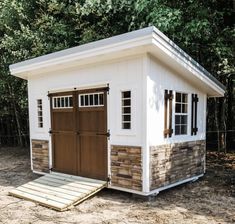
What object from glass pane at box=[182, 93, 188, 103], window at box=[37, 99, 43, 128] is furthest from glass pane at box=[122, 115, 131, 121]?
window at box=[37, 99, 43, 128]

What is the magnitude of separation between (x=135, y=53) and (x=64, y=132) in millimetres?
2411

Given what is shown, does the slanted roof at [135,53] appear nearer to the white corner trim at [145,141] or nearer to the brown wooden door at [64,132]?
the white corner trim at [145,141]

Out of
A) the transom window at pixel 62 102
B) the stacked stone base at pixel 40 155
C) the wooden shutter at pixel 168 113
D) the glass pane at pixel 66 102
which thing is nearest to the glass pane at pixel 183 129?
the wooden shutter at pixel 168 113

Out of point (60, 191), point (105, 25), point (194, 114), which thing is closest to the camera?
point (60, 191)

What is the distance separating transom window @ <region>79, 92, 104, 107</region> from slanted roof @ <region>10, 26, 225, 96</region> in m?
0.62

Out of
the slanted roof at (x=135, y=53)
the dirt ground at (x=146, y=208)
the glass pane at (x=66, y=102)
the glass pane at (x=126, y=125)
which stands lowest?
the dirt ground at (x=146, y=208)

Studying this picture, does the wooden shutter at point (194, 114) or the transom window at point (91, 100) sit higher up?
the transom window at point (91, 100)

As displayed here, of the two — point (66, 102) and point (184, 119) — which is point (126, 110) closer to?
point (184, 119)

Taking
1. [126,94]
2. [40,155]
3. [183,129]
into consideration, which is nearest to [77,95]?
[126,94]

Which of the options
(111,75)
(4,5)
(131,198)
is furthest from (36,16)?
(131,198)

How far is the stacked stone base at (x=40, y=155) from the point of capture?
253 inches

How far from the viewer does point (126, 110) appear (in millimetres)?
4918

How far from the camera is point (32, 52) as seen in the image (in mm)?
8422

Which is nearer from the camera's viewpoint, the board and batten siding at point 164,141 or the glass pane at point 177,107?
the board and batten siding at point 164,141
